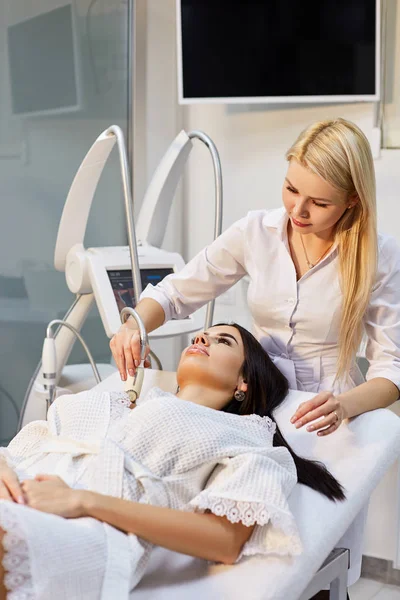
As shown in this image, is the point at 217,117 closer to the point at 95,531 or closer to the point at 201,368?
the point at 201,368

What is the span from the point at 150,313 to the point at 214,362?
256 millimetres

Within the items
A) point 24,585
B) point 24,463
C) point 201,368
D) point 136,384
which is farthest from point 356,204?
point 24,585

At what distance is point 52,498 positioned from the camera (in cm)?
131

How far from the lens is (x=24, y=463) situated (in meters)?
1.55

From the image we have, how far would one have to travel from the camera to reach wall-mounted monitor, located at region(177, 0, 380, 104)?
2.84 metres

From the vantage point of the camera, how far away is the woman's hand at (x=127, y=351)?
1729mm

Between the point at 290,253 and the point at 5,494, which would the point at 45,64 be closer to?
the point at 290,253

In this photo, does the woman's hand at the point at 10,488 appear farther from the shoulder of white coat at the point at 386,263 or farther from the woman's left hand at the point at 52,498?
the shoulder of white coat at the point at 386,263

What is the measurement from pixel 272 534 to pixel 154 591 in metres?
0.21

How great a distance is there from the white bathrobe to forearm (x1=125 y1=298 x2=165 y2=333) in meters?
0.25

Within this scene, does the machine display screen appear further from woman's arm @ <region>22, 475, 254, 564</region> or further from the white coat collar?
woman's arm @ <region>22, 475, 254, 564</region>

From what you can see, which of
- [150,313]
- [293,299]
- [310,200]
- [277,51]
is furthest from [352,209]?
[277,51]

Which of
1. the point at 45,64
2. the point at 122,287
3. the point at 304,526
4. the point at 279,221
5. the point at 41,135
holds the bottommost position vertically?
the point at 304,526

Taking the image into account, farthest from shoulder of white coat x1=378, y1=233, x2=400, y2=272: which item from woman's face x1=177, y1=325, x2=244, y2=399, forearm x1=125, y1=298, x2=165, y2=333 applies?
forearm x1=125, y1=298, x2=165, y2=333
